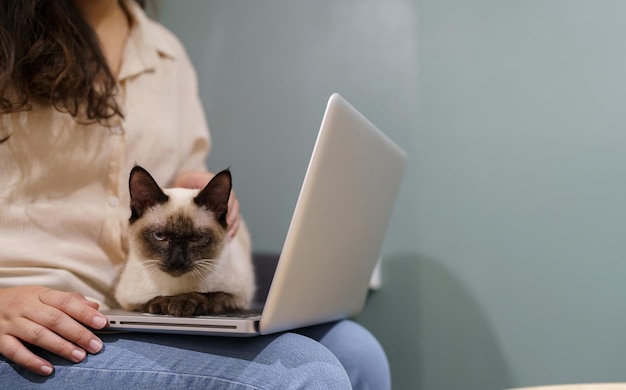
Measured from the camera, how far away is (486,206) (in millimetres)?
1434

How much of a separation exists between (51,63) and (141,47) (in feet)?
0.75

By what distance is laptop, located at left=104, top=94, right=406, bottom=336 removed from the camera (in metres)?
0.71

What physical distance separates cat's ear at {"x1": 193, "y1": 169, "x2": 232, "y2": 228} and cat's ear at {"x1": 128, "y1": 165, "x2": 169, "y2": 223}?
58 mm

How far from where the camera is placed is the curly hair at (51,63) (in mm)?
945

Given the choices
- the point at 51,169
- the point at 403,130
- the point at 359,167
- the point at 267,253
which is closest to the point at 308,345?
the point at 359,167

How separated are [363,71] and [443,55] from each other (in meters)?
0.22

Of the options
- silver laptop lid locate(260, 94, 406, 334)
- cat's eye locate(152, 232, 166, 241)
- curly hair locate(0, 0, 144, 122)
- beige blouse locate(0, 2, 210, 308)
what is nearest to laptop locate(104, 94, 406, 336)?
silver laptop lid locate(260, 94, 406, 334)

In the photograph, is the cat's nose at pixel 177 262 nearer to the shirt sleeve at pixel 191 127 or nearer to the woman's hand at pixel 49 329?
the woman's hand at pixel 49 329

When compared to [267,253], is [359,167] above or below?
above

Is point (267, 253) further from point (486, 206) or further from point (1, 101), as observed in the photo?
point (1, 101)

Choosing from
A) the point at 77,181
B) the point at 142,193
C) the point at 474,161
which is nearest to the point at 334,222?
the point at 142,193

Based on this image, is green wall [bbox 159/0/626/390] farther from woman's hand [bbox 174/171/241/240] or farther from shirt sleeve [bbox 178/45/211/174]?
woman's hand [bbox 174/171/241/240]

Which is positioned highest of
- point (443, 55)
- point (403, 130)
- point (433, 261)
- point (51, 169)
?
point (443, 55)

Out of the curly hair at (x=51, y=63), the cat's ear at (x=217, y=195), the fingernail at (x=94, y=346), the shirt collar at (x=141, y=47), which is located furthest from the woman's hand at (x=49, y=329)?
the shirt collar at (x=141, y=47)
